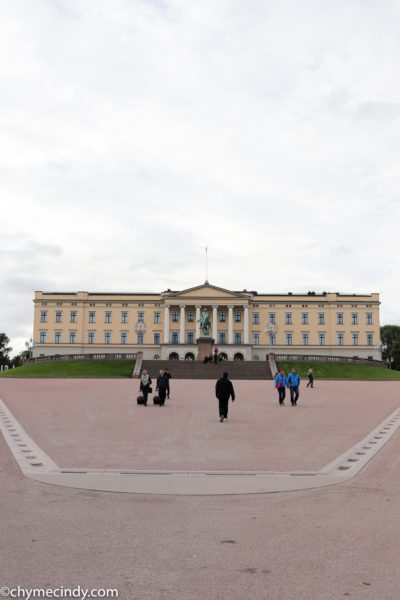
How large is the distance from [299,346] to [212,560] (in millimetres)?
116814

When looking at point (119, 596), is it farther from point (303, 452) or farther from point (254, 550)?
point (303, 452)

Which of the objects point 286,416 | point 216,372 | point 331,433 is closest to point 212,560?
Answer: point 331,433

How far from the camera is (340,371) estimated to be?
244 ft

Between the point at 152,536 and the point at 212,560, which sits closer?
the point at 212,560

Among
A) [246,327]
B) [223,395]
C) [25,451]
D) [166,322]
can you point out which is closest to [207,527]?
[25,451]

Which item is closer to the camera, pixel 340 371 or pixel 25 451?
pixel 25 451

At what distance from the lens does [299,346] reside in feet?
397

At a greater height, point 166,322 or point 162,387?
point 166,322

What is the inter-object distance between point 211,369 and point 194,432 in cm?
5165

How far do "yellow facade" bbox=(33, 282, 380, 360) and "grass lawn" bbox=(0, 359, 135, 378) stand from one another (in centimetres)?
4193

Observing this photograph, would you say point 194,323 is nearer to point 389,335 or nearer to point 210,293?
point 210,293

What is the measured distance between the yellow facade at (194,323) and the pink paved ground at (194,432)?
89.0 meters

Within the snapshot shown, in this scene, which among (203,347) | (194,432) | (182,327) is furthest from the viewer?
(182,327)

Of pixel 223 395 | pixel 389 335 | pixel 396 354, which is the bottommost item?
pixel 223 395
